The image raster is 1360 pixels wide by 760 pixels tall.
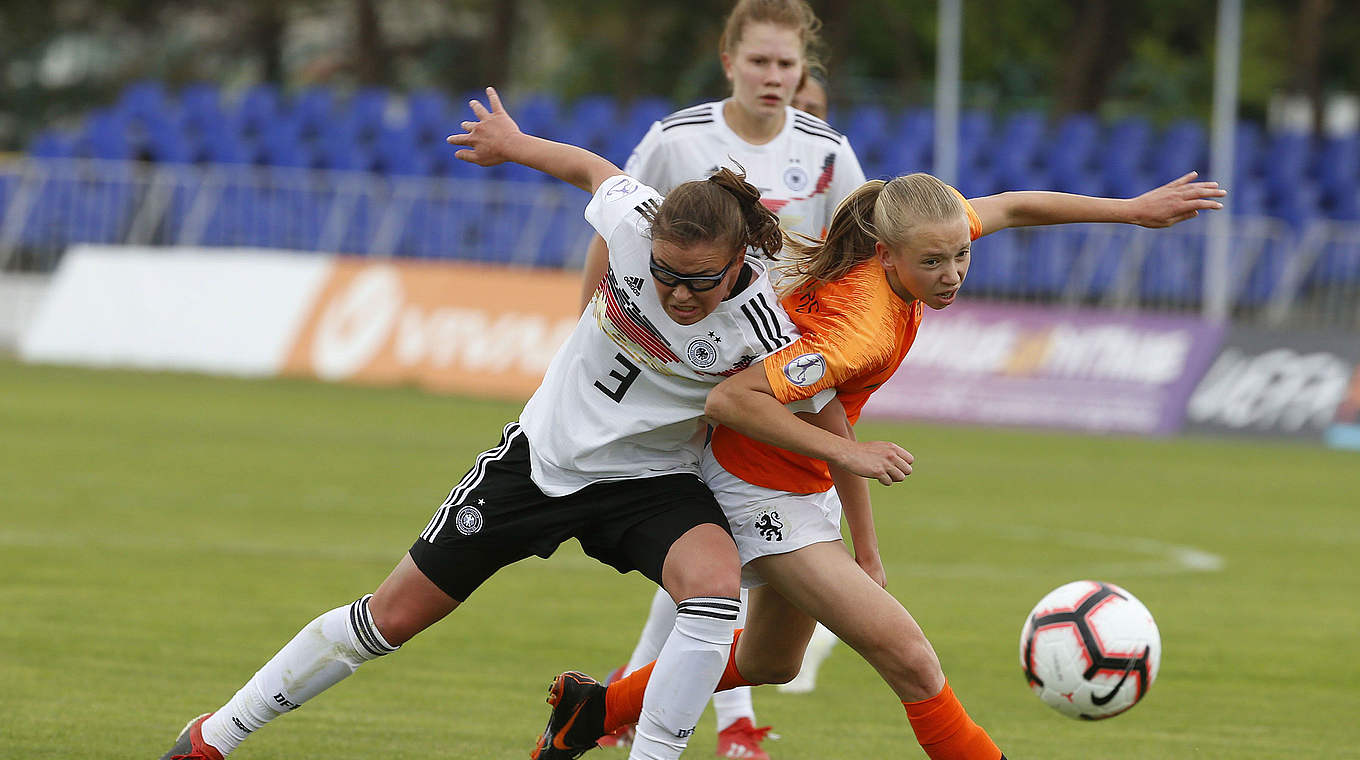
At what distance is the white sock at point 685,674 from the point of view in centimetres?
509

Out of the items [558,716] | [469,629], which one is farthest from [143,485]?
[558,716]

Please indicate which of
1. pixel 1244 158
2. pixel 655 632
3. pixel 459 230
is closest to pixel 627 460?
pixel 655 632

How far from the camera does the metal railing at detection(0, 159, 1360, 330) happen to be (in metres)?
21.5

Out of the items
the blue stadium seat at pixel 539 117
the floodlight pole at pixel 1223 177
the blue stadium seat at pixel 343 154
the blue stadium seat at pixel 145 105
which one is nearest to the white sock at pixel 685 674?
the floodlight pole at pixel 1223 177

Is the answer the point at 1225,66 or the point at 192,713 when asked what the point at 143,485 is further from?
the point at 1225,66

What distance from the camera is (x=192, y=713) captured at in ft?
21.5

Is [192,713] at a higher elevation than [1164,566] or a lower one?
higher

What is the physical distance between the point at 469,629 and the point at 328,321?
1370 cm

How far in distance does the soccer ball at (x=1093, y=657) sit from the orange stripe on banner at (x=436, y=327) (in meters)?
14.5

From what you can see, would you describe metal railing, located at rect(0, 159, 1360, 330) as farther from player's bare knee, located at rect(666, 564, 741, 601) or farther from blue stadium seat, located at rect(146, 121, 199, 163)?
player's bare knee, located at rect(666, 564, 741, 601)

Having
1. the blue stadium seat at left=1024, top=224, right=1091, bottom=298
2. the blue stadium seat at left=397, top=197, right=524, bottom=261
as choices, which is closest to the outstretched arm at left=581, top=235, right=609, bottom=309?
the blue stadium seat at left=1024, top=224, right=1091, bottom=298

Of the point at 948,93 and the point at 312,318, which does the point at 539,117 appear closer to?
the point at 312,318

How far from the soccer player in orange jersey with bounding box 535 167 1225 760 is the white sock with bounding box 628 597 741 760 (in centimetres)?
25

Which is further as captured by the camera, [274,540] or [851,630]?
[274,540]
